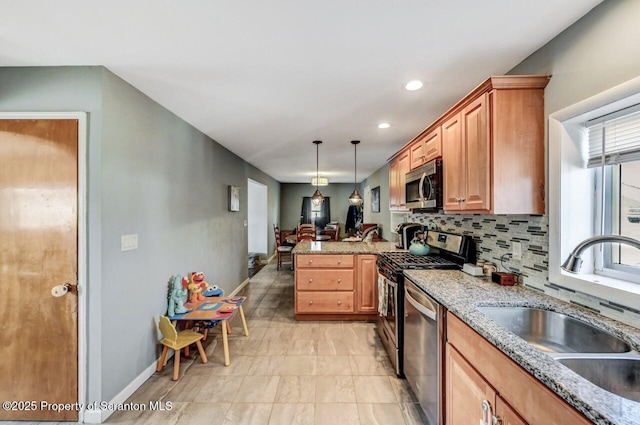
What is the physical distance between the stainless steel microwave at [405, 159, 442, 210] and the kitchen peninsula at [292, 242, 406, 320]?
89cm

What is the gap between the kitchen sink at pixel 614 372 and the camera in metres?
0.97

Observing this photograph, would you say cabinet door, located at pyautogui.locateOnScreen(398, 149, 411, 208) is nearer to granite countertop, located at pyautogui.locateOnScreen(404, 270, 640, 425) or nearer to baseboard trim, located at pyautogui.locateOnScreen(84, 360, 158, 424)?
granite countertop, located at pyautogui.locateOnScreen(404, 270, 640, 425)

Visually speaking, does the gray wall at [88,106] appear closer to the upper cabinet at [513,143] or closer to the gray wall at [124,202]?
the gray wall at [124,202]

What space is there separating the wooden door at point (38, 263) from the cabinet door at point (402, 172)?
3.04 metres

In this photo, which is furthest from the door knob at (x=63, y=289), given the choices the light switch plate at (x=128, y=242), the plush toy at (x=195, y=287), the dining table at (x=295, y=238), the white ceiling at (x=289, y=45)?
the dining table at (x=295, y=238)

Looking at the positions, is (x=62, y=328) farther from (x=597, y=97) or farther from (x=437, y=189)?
(x=597, y=97)

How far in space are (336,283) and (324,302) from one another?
0.28 meters

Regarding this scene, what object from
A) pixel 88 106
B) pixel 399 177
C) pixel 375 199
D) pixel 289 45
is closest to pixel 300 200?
pixel 375 199

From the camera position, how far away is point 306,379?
2.26m

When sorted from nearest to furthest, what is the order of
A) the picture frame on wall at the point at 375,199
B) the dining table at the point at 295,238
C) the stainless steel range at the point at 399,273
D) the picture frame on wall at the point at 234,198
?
1. the stainless steel range at the point at 399,273
2. the picture frame on wall at the point at 234,198
3. the picture frame on wall at the point at 375,199
4. the dining table at the point at 295,238

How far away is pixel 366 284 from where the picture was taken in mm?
3389

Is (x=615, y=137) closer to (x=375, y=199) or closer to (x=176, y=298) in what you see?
(x=176, y=298)

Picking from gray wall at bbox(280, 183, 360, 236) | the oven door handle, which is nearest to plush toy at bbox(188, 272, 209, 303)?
the oven door handle

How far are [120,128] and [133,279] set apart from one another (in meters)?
1.12
